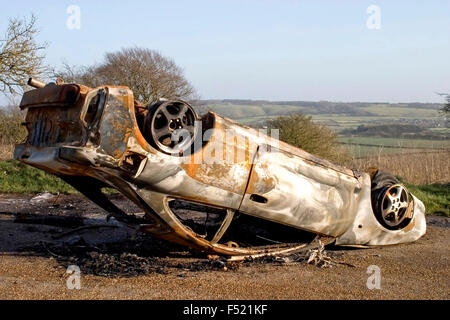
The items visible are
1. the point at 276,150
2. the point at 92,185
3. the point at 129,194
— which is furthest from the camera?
the point at 92,185

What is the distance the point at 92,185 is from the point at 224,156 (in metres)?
1.81

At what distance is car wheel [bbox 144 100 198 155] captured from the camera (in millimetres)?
5484

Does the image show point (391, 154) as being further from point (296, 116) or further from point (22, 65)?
point (22, 65)

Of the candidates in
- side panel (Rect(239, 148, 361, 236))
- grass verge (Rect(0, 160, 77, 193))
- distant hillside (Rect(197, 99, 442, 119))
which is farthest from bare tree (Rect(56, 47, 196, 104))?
distant hillside (Rect(197, 99, 442, 119))

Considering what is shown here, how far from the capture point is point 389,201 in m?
7.30

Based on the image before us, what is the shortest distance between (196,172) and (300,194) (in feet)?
4.28

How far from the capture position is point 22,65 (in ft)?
67.7

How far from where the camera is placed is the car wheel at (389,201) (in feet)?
23.9

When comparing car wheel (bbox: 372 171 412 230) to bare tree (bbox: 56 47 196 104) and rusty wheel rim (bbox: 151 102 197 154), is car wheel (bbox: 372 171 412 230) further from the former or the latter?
bare tree (bbox: 56 47 196 104)

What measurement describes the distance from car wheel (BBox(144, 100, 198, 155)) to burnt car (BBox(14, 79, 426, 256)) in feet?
0.03

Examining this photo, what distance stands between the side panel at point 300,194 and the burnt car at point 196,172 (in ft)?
0.04

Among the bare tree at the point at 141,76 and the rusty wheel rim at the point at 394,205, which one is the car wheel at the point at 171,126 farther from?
the bare tree at the point at 141,76

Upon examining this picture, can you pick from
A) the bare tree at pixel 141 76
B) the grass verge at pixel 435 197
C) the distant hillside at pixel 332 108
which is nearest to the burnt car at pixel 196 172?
the grass verge at pixel 435 197
